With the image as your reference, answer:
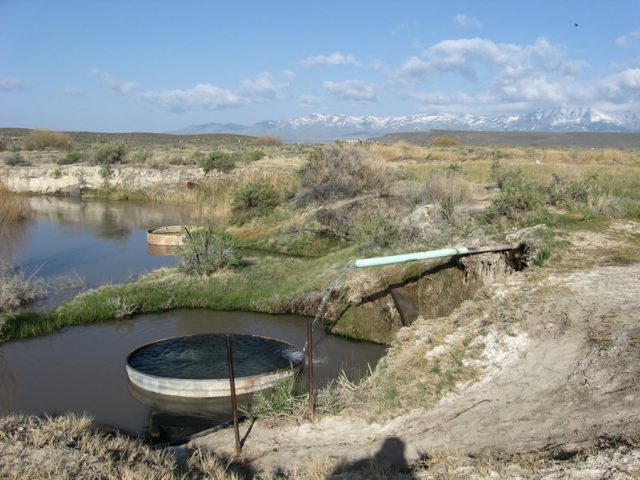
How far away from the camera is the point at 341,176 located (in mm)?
22281

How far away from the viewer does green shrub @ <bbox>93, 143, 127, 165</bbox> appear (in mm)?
39031

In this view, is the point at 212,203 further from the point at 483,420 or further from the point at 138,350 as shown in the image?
the point at 483,420

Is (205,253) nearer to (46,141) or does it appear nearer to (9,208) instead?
(9,208)

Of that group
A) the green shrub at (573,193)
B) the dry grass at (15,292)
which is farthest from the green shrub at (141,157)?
the green shrub at (573,193)

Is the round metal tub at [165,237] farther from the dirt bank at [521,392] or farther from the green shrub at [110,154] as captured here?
the green shrub at [110,154]

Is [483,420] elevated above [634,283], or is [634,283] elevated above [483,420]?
[634,283]

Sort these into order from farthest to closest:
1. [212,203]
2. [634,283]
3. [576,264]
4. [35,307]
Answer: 1. [212,203]
2. [35,307]
3. [576,264]
4. [634,283]

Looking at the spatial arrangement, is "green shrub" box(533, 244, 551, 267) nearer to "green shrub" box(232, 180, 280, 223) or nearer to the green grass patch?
the green grass patch

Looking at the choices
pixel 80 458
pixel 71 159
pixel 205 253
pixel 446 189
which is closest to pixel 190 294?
pixel 205 253

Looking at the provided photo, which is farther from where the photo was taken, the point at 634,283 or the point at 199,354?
the point at 199,354

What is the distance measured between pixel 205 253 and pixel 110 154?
1094 inches

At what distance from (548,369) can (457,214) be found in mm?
8218

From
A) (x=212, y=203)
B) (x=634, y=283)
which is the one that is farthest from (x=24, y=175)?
(x=634, y=283)

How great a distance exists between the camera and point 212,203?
96.0 feet
